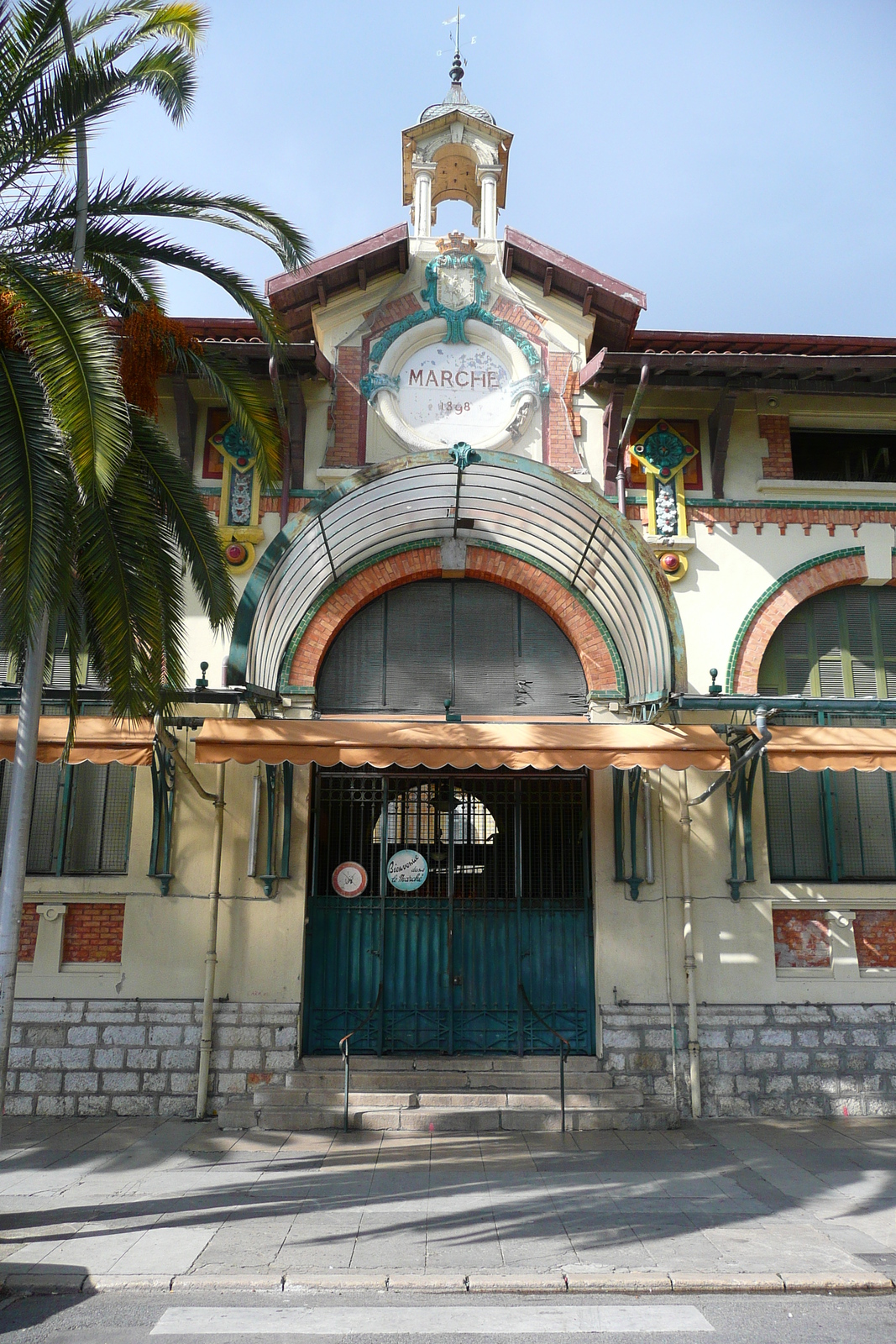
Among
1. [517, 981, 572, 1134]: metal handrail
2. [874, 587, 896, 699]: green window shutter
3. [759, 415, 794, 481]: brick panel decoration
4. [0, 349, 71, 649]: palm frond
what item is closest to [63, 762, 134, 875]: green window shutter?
[0, 349, 71, 649]: palm frond

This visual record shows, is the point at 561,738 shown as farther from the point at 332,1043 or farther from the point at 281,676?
the point at 332,1043

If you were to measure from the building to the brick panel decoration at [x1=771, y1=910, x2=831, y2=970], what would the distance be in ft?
0.13

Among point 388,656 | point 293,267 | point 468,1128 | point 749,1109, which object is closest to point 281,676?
point 388,656

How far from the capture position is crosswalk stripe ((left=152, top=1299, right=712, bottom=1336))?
5402 millimetres

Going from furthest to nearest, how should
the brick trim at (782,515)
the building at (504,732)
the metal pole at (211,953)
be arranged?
the brick trim at (782,515) < the building at (504,732) < the metal pole at (211,953)

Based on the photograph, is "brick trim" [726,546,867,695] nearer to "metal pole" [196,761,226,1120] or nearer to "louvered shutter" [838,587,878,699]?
"louvered shutter" [838,587,878,699]

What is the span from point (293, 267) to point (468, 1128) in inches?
325

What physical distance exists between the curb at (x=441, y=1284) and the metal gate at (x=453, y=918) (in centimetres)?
428

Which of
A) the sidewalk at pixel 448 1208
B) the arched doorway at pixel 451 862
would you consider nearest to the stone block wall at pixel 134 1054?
the sidewalk at pixel 448 1208

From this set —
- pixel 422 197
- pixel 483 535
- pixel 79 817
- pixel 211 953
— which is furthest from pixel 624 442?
pixel 79 817

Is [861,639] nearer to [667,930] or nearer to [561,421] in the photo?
[667,930]

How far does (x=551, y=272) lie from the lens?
11.2 meters

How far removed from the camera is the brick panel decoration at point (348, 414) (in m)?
11.0

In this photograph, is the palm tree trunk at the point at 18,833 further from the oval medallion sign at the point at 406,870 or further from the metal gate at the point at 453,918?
the oval medallion sign at the point at 406,870
